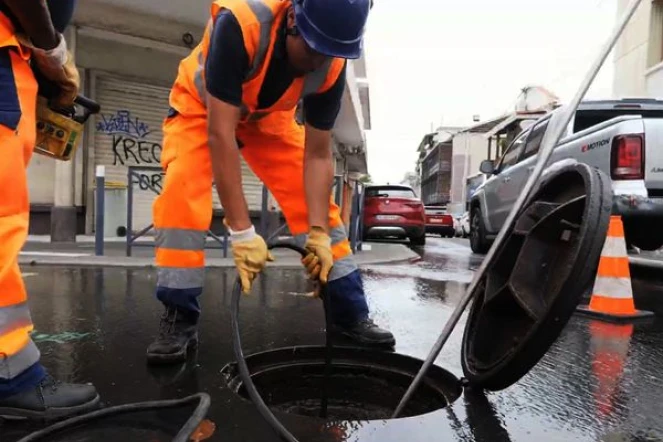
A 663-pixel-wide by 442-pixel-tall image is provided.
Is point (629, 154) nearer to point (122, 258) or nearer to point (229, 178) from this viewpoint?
point (229, 178)

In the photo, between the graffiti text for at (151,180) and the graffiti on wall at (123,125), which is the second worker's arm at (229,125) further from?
the graffiti on wall at (123,125)

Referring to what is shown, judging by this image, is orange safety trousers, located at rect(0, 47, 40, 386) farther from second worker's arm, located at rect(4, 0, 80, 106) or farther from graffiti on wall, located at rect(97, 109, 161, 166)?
graffiti on wall, located at rect(97, 109, 161, 166)

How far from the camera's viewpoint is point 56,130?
211 centimetres

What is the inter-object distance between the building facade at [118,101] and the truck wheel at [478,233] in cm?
435

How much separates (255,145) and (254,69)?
572mm

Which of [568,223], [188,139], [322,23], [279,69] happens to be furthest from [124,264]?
[568,223]

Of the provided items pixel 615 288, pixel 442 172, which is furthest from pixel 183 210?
pixel 442 172

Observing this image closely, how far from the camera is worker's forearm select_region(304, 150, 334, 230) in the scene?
2506 millimetres

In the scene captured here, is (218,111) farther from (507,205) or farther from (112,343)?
(507,205)

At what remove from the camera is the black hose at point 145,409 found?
1.48 metres

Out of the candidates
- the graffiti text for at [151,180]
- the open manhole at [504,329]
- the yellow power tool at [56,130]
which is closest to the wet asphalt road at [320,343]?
the open manhole at [504,329]

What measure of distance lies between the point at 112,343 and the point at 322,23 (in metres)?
1.84

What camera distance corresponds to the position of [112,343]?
2.68 metres

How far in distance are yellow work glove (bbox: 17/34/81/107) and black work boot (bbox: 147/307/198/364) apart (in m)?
0.99
